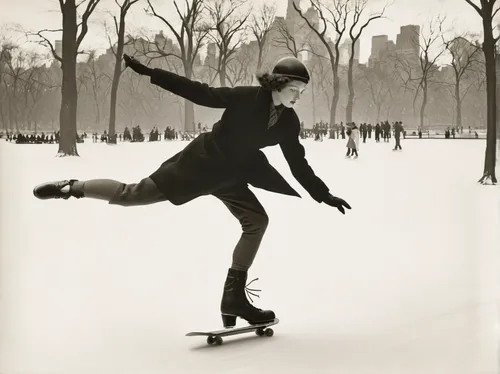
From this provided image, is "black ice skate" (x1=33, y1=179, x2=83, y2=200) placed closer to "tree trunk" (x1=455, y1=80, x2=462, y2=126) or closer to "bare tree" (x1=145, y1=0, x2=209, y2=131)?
"bare tree" (x1=145, y1=0, x2=209, y2=131)

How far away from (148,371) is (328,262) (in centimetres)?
130

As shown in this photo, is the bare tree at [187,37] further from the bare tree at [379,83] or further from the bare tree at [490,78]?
the bare tree at [490,78]

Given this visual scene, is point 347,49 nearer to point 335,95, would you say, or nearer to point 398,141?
point 335,95

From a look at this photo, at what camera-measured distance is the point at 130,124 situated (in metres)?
4.04

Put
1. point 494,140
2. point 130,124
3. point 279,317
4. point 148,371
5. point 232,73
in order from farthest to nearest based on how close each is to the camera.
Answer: point 494,140
point 130,124
point 232,73
point 279,317
point 148,371

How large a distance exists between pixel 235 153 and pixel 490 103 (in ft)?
8.36

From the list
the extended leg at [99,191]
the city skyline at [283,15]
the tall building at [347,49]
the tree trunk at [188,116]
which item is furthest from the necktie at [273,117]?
the tall building at [347,49]

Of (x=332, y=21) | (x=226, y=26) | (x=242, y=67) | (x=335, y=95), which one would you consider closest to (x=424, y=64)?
(x=335, y=95)

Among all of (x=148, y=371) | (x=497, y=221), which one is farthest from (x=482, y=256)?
(x=148, y=371)

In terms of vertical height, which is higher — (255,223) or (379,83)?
(379,83)

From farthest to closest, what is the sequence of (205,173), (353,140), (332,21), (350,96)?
(350,96), (353,140), (332,21), (205,173)

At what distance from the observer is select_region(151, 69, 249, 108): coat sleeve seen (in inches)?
113

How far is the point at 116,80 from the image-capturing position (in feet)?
12.7

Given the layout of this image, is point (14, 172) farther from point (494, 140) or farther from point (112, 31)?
point (494, 140)
